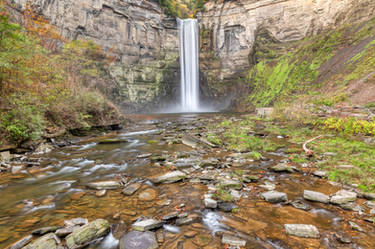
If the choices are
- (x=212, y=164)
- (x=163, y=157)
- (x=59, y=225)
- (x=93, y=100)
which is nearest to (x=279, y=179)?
(x=212, y=164)

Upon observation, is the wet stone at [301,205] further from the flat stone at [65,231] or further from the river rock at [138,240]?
the flat stone at [65,231]

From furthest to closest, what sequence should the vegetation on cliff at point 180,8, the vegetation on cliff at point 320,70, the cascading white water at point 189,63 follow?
the cascading white water at point 189,63, the vegetation on cliff at point 180,8, the vegetation on cliff at point 320,70

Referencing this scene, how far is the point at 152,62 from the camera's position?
3341 cm

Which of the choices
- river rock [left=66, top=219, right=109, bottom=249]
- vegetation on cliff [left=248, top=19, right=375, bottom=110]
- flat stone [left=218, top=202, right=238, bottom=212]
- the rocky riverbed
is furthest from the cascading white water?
A: river rock [left=66, top=219, right=109, bottom=249]

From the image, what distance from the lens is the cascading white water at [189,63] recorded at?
35.0m

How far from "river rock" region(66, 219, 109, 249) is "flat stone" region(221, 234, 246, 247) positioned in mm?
1462

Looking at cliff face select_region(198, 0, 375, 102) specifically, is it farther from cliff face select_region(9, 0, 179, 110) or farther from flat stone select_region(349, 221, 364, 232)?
flat stone select_region(349, 221, 364, 232)

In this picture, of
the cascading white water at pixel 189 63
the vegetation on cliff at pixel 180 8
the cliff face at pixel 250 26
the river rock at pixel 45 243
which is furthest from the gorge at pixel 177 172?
the vegetation on cliff at pixel 180 8

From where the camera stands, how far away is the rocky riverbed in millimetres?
2066

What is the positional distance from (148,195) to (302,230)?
2.41 metres

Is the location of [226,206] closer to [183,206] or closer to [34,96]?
[183,206]

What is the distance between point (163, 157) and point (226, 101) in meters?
29.3

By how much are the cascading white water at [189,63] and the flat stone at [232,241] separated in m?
33.3

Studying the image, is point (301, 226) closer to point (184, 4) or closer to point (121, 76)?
point (121, 76)
